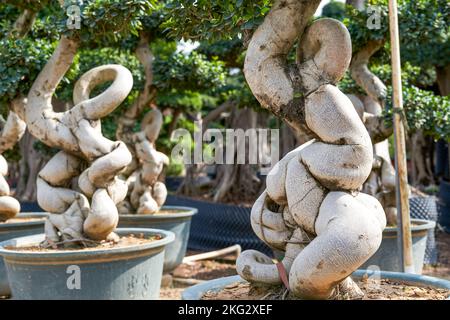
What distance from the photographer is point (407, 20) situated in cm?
435

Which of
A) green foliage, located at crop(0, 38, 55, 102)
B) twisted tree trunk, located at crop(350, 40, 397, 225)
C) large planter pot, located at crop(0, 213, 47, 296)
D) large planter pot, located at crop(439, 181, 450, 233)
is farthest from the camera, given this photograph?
large planter pot, located at crop(439, 181, 450, 233)

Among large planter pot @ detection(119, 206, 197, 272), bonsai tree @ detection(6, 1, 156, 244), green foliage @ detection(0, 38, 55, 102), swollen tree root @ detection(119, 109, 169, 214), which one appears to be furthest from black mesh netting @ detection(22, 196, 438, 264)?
green foliage @ detection(0, 38, 55, 102)

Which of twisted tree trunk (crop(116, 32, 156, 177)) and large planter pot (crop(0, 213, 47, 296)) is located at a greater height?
twisted tree trunk (crop(116, 32, 156, 177))

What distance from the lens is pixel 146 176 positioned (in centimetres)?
565

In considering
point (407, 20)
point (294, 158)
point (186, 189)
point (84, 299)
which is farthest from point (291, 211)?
point (186, 189)

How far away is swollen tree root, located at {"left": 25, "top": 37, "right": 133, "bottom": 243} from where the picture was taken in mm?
3664

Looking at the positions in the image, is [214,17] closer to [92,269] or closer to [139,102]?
[92,269]

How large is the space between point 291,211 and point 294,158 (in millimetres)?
210

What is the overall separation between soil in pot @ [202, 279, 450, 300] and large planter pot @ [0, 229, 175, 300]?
130 centimetres

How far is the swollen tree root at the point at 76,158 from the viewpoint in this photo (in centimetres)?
366

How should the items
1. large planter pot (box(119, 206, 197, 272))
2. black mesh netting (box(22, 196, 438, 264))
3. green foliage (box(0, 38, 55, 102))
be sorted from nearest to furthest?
green foliage (box(0, 38, 55, 102)) → large planter pot (box(119, 206, 197, 272)) → black mesh netting (box(22, 196, 438, 264))

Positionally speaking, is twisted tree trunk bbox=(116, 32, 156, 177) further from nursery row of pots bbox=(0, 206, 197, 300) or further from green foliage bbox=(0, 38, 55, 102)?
nursery row of pots bbox=(0, 206, 197, 300)

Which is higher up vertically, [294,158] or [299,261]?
[294,158]

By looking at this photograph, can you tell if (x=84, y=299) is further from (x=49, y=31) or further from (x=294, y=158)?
(x=49, y=31)
